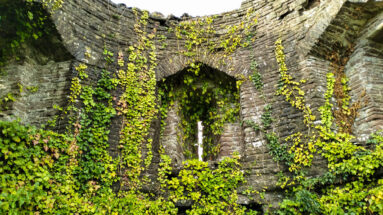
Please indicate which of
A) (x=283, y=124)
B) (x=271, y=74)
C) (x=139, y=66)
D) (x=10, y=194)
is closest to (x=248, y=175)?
(x=283, y=124)

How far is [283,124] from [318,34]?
2.00 m

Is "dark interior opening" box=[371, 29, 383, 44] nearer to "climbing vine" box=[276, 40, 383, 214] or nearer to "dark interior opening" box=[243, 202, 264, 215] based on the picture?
"climbing vine" box=[276, 40, 383, 214]

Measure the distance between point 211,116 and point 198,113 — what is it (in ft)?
1.45

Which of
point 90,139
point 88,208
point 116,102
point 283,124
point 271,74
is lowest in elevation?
point 88,208

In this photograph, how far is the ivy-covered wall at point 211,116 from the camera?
4742 millimetres

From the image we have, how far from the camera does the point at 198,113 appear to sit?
7.39 meters

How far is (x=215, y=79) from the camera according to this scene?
7.16 meters

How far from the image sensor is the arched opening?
262 inches

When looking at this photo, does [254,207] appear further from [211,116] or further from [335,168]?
[211,116]

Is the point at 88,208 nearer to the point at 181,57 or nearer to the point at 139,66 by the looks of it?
the point at 139,66

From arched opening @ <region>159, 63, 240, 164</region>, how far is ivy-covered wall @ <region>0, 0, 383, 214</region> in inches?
1.5

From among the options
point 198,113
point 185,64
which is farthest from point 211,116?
point 185,64

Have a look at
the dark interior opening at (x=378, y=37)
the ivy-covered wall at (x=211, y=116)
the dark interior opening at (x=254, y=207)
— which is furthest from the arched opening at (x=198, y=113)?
the dark interior opening at (x=378, y=37)

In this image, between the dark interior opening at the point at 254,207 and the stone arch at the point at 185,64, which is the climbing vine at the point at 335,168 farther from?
the stone arch at the point at 185,64
